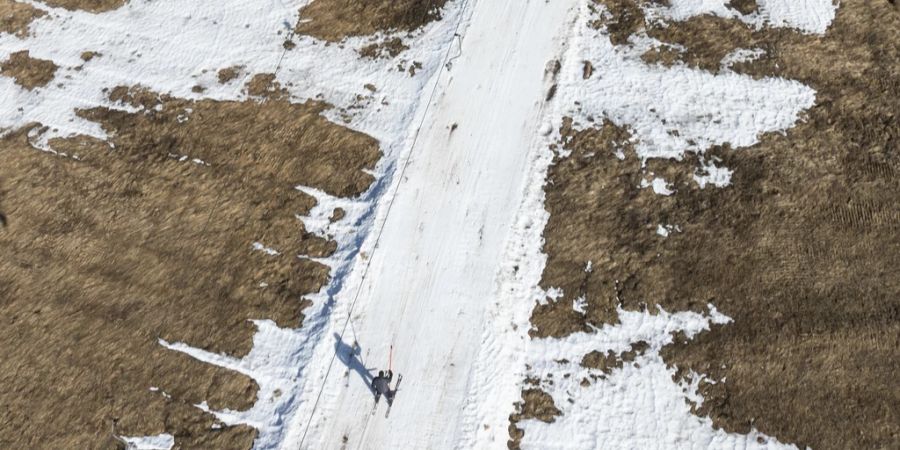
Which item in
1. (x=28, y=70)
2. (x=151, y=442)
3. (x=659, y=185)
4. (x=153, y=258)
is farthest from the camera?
(x=28, y=70)

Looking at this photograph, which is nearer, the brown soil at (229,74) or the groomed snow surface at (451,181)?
the groomed snow surface at (451,181)

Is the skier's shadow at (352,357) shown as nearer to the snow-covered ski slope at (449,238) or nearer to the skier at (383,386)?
the snow-covered ski slope at (449,238)

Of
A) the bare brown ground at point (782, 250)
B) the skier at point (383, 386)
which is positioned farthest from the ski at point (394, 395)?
the bare brown ground at point (782, 250)

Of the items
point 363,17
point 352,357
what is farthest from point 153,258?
point 363,17

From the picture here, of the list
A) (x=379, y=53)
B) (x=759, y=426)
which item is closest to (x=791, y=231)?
(x=759, y=426)

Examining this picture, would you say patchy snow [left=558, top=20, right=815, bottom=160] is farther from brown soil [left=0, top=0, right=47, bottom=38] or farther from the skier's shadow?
brown soil [left=0, top=0, right=47, bottom=38]

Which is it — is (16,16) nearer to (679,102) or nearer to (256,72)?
(256,72)

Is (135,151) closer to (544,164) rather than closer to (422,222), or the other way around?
(422,222)
